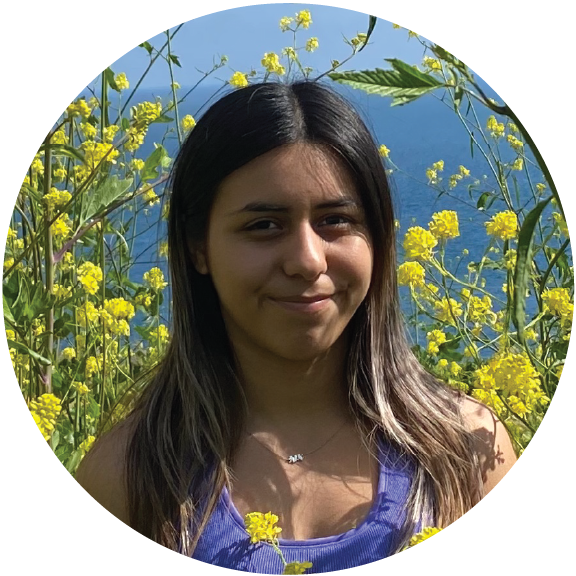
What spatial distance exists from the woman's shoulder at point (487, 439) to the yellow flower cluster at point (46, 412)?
0.70m

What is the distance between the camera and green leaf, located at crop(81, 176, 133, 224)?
1561mm

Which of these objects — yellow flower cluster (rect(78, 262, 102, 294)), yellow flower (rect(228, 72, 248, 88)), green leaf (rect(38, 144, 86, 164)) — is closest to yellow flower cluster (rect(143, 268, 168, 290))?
yellow flower cluster (rect(78, 262, 102, 294))

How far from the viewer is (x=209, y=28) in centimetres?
150

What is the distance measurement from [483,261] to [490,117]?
246mm

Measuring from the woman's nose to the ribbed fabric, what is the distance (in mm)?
381

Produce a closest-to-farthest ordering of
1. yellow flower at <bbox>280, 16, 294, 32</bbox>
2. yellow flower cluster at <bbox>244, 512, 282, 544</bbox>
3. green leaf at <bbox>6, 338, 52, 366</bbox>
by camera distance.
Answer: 1. yellow flower cluster at <bbox>244, 512, 282, 544</bbox>
2. yellow flower at <bbox>280, 16, 294, 32</bbox>
3. green leaf at <bbox>6, 338, 52, 366</bbox>

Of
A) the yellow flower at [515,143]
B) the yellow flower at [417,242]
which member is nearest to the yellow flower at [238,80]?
the yellow flower at [417,242]

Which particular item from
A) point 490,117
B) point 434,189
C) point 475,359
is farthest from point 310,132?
point 475,359

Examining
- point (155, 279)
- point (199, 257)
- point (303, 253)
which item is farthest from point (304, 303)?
point (155, 279)

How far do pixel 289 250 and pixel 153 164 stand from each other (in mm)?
328

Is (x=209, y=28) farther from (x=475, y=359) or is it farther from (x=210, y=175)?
(x=475, y=359)

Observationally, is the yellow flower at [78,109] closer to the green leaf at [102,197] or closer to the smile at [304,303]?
the green leaf at [102,197]

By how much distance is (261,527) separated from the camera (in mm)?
1372

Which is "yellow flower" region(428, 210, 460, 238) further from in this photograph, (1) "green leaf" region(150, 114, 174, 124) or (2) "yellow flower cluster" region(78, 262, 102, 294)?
(2) "yellow flower cluster" region(78, 262, 102, 294)
